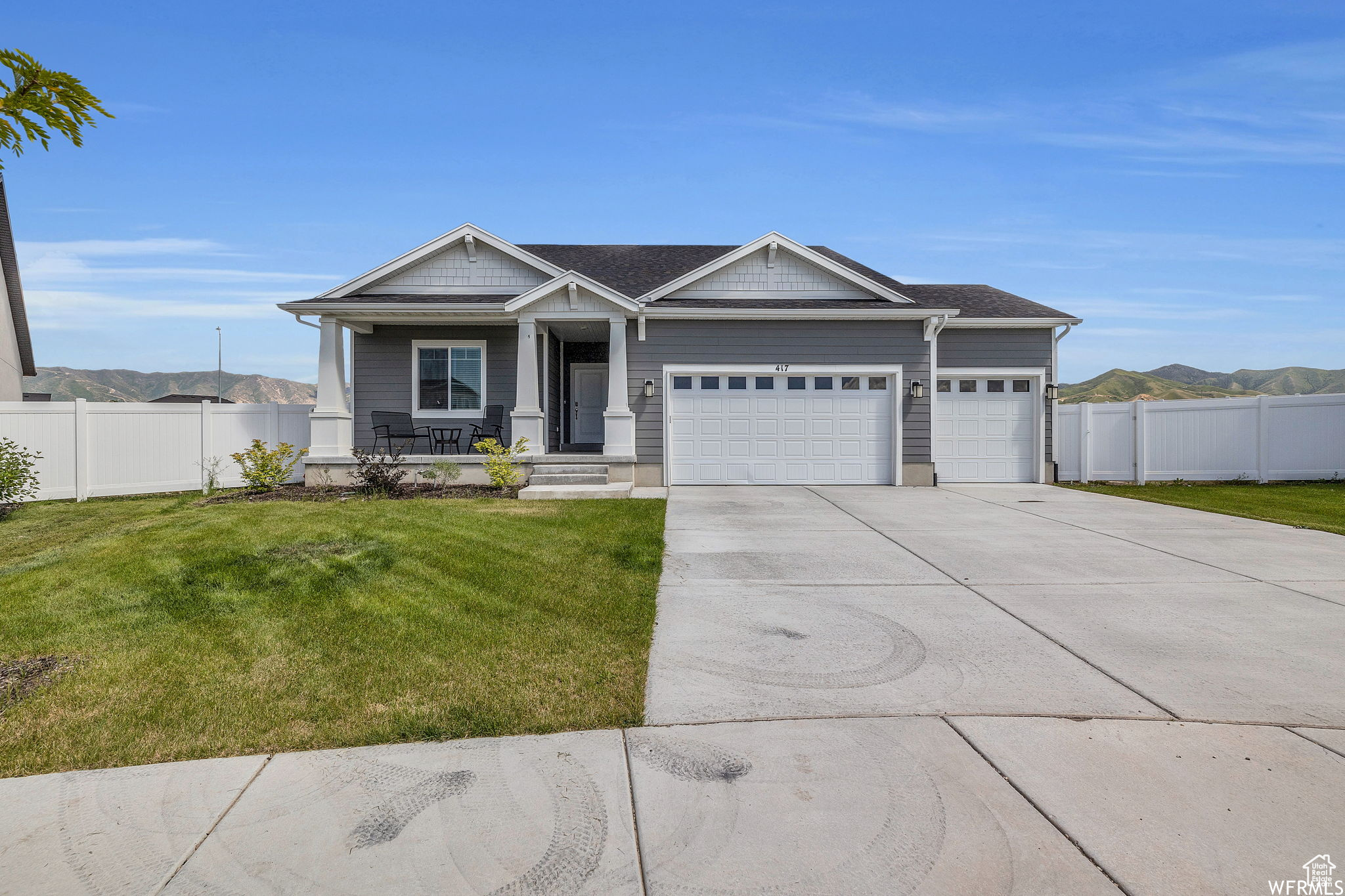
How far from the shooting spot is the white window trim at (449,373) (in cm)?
1458

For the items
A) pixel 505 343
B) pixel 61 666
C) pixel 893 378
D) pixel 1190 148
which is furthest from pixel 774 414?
pixel 1190 148

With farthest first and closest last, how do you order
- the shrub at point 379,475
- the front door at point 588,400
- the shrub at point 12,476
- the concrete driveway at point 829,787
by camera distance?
the front door at point 588,400 < the shrub at point 379,475 < the shrub at point 12,476 < the concrete driveway at point 829,787

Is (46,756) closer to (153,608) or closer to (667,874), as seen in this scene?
(153,608)

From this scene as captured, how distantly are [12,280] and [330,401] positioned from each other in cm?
1483

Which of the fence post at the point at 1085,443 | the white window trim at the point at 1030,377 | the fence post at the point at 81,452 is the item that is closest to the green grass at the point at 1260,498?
Answer: the fence post at the point at 1085,443

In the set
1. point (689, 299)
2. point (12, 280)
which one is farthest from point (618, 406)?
point (12, 280)

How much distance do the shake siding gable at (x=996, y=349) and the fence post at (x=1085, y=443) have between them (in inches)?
65.5

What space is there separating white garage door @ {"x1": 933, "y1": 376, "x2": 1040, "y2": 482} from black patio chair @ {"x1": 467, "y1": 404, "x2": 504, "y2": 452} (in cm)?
965

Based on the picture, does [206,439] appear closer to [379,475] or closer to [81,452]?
[81,452]

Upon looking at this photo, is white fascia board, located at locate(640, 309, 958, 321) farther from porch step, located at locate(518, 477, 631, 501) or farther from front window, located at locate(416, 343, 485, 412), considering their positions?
front window, located at locate(416, 343, 485, 412)

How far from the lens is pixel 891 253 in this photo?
21016 mm

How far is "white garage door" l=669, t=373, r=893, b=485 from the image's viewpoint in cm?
1379

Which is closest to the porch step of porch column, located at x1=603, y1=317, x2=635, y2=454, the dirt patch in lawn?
porch column, located at x1=603, y1=317, x2=635, y2=454

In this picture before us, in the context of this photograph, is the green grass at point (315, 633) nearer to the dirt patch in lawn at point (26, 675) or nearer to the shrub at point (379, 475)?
the dirt patch in lawn at point (26, 675)
